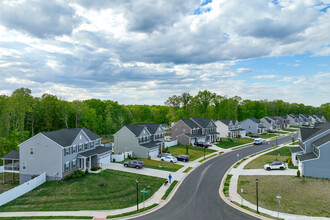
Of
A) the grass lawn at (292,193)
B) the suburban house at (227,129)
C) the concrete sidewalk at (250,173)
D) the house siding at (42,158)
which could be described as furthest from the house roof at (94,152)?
the suburban house at (227,129)

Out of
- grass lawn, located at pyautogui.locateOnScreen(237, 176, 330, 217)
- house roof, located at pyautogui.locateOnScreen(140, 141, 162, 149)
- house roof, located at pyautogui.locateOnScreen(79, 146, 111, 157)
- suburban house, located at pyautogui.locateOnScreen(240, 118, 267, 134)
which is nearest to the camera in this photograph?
grass lawn, located at pyautogui.locateOnScreen(237, 176, 330, 217)

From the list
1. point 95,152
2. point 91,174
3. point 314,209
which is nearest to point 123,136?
point 95,152

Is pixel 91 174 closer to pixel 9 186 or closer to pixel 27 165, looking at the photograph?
pixel 27 165

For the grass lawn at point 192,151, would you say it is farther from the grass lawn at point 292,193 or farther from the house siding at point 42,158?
the house siding at point 42,158

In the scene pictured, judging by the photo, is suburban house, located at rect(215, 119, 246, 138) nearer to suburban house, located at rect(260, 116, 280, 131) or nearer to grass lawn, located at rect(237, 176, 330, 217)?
suburban house, located at rect(260, 116, 280, 131)

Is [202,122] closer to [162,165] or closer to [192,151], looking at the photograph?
[192,151]

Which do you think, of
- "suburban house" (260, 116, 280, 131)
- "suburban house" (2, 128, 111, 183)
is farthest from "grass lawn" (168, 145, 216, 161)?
"suburban house" (260, 116, 280, 131)
